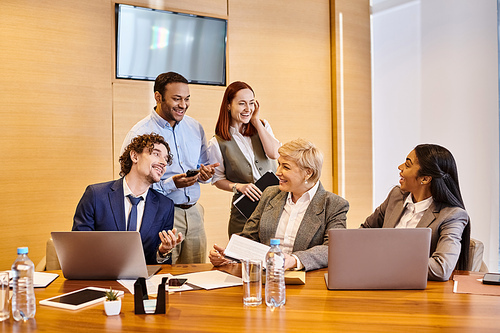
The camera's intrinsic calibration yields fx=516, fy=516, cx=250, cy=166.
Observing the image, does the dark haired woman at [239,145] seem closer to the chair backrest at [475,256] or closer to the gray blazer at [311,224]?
the gray blazer at [311,224]

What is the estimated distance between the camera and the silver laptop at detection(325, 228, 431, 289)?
2043 millimetres

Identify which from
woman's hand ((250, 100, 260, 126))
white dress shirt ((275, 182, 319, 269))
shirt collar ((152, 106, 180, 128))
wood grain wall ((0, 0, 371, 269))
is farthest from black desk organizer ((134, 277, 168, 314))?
wood grain wall ((0, 0, 371, 269))

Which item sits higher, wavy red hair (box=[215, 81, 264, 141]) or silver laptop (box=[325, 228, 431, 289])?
wavy red hair (box=[215, 81, 264, 141])

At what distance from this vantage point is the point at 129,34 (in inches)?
178

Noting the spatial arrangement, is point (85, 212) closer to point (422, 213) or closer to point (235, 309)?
point (235, 309)

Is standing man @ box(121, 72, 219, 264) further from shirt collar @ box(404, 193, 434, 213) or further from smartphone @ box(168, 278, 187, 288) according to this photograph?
shirt collar @ box(404, 193, 434, 213)

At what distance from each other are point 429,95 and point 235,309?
4.42m

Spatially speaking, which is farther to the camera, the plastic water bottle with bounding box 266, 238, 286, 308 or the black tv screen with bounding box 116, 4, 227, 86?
the black tv screen with bounding box 116, 4, 227, 86

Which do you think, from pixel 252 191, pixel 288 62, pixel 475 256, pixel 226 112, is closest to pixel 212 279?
pixel 252 191

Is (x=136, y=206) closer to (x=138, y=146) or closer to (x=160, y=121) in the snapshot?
(x=138, y=146)

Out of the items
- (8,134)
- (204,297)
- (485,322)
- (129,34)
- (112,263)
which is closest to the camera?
(485,322)

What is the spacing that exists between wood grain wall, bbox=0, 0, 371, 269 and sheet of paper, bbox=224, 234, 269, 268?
2379mm

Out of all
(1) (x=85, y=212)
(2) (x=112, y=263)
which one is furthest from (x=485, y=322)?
(1) (x=85, y=212)

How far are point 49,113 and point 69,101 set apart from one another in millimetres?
193
